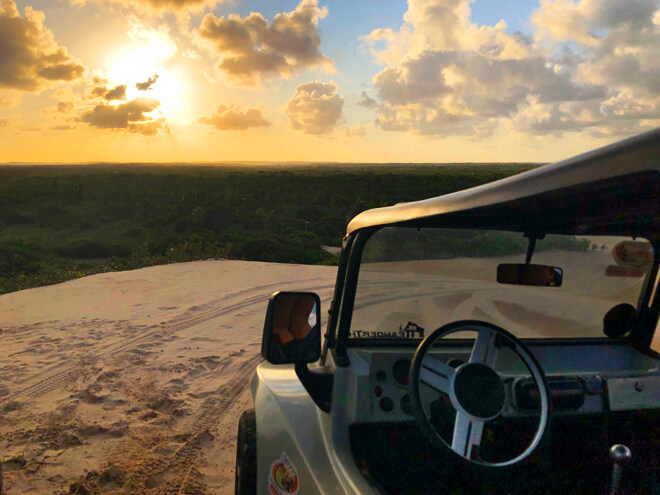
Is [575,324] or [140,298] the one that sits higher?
[575,324]

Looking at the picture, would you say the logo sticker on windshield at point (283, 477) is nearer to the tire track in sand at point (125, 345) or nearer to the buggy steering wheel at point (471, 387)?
the buggy steering wheel at point (471, 387)

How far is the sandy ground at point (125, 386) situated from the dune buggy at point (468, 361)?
2044 millimetres

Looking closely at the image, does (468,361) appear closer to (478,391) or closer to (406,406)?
(478,391)

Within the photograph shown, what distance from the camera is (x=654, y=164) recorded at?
854 mm

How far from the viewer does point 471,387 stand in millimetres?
1559

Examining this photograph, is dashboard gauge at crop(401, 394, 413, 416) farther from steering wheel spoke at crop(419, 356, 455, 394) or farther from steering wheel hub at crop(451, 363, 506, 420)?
steering wheel hub at crop(451, 363, 506, 420)

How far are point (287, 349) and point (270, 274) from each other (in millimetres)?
11813

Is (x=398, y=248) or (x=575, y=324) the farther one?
(x=575, y=324)

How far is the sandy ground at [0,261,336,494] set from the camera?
403 centimetres

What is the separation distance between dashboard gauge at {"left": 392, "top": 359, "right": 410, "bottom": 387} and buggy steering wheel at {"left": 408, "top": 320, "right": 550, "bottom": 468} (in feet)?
0.86

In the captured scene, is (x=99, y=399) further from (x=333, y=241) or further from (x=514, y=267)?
(x=333, y=241)

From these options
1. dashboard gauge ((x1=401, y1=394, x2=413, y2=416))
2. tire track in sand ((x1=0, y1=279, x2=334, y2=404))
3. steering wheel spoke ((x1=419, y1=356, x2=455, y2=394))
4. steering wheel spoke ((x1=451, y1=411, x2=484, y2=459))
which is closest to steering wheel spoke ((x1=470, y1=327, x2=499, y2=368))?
steering wheel spoke ((x1=419, y1=356, x2=455, y2=394))

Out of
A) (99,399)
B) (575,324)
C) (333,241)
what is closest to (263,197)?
→ (333,241)

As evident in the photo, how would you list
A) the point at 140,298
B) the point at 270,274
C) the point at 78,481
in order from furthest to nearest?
the point at 270,274 < the point at 140,298 < the point at 78,481
